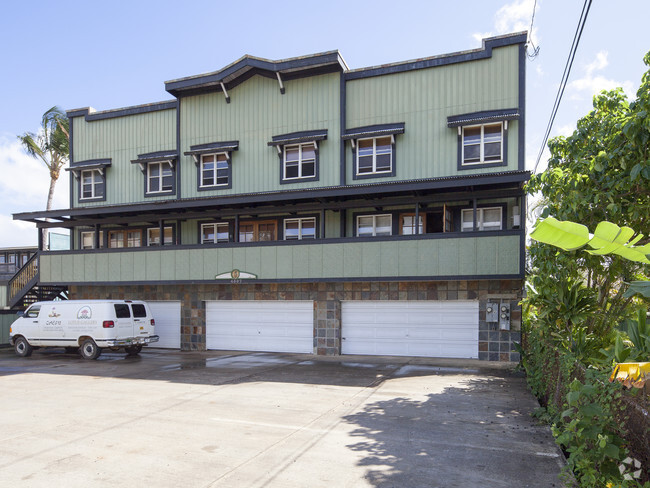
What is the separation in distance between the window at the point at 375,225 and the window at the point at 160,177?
9181 millimetres

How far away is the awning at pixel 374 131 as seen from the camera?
704 inches

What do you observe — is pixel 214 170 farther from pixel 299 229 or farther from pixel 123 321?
pixel 123 321

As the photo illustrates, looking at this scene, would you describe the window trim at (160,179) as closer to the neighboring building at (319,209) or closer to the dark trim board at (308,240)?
the neighboring building at (319,209)

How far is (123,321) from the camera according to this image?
1727 centimetres

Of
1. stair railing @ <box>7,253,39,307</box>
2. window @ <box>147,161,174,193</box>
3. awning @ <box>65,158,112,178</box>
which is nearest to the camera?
window @ <box>147,161,174,193</box>

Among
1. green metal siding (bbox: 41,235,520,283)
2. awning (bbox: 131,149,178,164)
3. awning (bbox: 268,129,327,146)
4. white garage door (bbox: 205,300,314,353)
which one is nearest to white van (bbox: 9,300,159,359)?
green metal siding (bbox: 41,235,520,283)

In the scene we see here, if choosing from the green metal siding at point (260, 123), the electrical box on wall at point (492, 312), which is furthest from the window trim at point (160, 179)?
the electrical box on wall at point (492, 312)

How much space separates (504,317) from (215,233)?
1249cm

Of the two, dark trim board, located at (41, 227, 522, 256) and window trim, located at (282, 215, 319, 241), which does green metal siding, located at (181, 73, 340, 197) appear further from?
dark trim board, located at (41, 227, 522, 256)

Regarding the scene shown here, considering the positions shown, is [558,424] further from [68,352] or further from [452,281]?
[68,352]

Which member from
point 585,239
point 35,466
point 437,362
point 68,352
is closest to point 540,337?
point 437,362

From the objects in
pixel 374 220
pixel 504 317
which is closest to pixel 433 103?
pixel 374 220

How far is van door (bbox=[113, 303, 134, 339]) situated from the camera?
17.1m

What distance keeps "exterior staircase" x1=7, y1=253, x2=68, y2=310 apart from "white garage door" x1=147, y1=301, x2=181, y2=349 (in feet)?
20.0
